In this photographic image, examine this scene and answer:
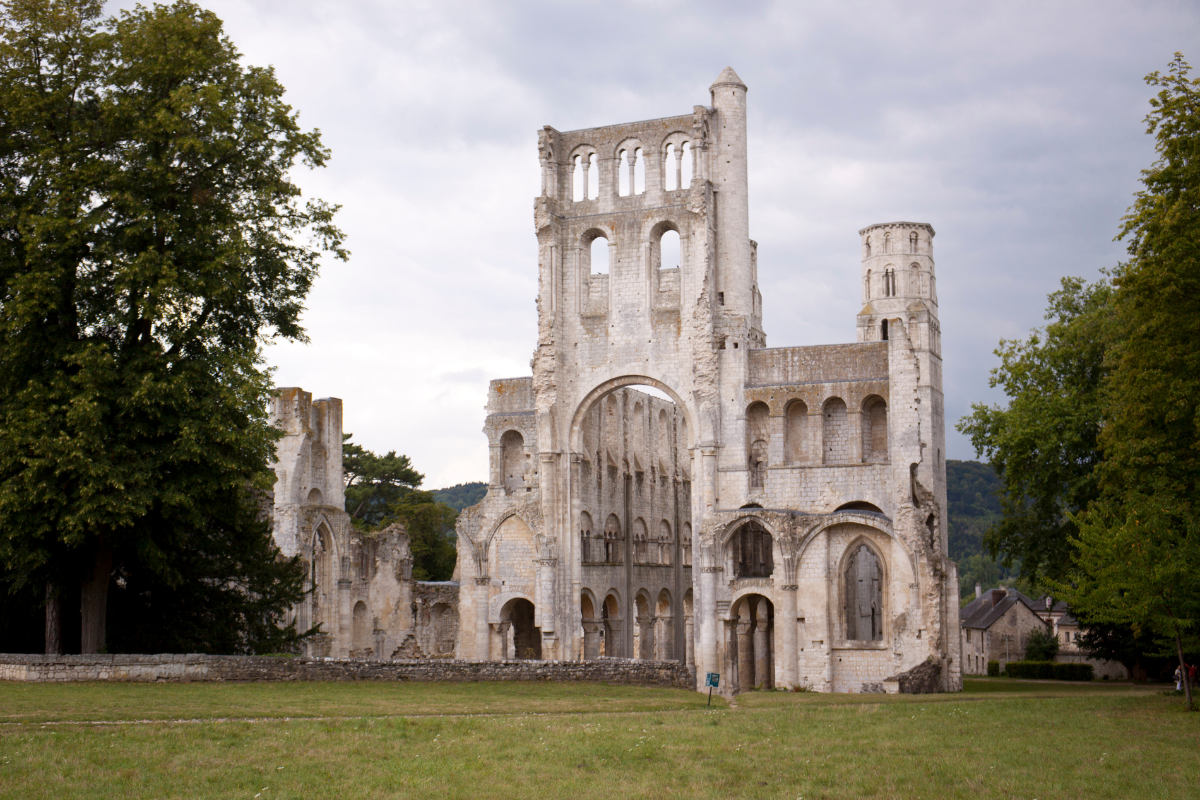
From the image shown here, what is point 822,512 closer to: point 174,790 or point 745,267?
point 745,267

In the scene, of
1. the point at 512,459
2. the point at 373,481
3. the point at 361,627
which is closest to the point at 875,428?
the point at 512,459

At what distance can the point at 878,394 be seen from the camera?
37.8 meters

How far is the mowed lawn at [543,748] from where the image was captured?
44.8 ft

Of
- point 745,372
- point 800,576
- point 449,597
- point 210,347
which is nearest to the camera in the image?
point 210,347

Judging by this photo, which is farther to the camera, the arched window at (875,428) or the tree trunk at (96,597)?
the arched window at (875,428)

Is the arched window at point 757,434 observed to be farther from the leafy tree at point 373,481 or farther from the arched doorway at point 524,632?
the leafy tree at point 373,481

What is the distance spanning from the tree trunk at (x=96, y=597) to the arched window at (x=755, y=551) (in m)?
21.2

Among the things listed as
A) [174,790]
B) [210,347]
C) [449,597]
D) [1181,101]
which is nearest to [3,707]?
[174,790]

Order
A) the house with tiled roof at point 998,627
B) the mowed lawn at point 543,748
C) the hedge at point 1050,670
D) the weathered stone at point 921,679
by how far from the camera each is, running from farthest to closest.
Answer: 1. the house with tiled roof at point 998,627
2. the hedge at point 1050,670
3. the weathered stone at point 921,679
4. the mowed lawn at point 543,748

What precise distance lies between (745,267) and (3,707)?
29.2 metres

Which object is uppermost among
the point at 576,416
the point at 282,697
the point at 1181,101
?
the point at 1181,101

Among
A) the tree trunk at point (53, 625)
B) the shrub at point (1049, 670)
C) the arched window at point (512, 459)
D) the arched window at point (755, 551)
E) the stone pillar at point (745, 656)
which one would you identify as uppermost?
the arched window at point (512, 459)

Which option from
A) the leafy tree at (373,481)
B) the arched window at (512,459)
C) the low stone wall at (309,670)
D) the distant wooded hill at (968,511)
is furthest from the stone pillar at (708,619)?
the distant wooded hill at (968,511)

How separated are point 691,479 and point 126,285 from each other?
920 inches
